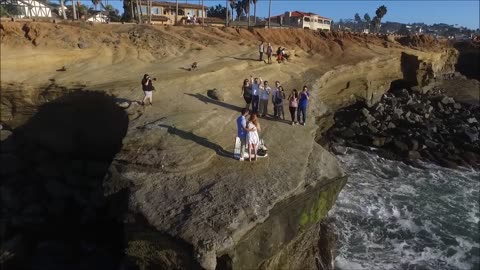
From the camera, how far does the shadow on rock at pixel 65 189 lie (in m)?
14.1

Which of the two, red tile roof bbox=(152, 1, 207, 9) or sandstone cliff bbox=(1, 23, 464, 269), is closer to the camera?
sandstone cliff bbox=(1, 23, 464, 269)

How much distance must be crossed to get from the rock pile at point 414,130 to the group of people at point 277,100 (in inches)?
447

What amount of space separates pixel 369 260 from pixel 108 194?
10.1m

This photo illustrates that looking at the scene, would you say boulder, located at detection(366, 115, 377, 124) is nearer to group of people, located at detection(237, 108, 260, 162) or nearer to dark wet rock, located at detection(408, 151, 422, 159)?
dark wet rock, located at detection(408, 151, 422, 159)

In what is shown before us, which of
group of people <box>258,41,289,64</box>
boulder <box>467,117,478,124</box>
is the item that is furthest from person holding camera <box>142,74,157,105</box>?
boulder <box>467,117,478,124</box>

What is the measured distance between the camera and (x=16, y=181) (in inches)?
678

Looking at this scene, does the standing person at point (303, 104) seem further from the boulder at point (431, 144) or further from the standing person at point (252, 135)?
the boulder at point (431, 144)

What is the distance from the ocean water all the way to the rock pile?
5.64 feet

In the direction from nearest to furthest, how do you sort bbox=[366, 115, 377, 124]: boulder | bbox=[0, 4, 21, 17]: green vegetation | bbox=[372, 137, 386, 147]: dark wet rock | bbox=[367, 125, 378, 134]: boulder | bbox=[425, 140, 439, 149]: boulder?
bbox=[425, 140, 439, 149]: boulder < bbox=[372, 137, 386, 147]: dark wet rock < bbox=[367, 125, 378, 134]: boulder < bbox=[366, 115, 377, 124]: boulder < bbox=[0, 4, 21, 17]: green vegetation

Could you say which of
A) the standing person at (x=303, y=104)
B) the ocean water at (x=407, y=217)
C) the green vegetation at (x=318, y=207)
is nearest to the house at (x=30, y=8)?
the standing person at (x=303, y=104)

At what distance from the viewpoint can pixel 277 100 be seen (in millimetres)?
16297

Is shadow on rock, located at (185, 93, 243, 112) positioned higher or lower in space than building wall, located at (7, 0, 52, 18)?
lower

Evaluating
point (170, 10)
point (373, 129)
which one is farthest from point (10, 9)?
point (373, 129)

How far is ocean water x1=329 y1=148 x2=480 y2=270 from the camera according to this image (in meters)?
15.3
